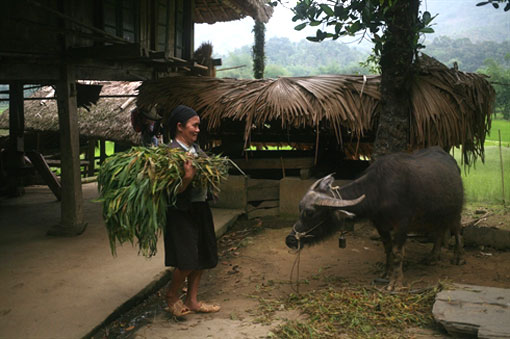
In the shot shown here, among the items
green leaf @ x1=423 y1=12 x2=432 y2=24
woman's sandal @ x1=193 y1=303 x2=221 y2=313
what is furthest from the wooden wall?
green leaf @ x1=423 y1=12 x2=432 y2=24

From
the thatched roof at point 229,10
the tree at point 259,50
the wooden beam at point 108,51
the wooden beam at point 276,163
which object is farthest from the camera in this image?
the tree at point 259,50

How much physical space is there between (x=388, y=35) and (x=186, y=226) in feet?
10.8

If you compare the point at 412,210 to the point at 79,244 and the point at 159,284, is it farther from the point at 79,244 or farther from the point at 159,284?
the point at 79,244

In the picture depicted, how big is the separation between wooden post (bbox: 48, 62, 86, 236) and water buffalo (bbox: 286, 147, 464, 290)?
3.08 m

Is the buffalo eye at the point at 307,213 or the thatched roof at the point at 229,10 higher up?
the thatched roof at the point at 229,10

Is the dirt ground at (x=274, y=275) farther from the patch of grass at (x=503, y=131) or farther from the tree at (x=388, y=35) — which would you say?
the patch of grass at (x=503, y=131)

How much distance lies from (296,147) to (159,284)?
17.7ft

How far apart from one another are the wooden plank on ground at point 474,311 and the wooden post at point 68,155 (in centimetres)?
442

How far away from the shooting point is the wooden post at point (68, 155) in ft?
18.5

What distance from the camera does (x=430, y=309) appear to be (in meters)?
3.76

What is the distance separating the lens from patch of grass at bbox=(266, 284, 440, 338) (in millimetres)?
3443

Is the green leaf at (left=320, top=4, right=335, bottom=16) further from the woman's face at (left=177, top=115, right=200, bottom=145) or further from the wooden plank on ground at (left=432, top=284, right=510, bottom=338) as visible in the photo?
the wooden plank on ground at (left=432, top=284, right=510, bottom=338)

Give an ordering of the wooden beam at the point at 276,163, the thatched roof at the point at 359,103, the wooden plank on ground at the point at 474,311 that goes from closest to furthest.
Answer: the wooden plank on ground at the point at 474,311 < the thatched roof at the point at 359,103 < the wooden beam at the point at 276,163

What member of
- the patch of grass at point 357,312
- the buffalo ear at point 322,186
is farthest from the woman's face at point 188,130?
the patch of grass at point 357,312
